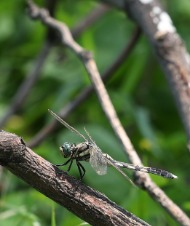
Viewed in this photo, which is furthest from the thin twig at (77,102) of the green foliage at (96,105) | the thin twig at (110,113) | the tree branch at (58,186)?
the tree branch at (58,186)

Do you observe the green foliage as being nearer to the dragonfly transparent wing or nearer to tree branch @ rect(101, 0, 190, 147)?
tree branch @ rect(101, 0, 190, 147)

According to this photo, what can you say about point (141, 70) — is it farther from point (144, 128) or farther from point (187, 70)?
point (187, 70)

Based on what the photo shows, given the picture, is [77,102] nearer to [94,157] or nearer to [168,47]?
[168,47]

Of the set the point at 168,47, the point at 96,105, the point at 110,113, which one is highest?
the point at 96,105

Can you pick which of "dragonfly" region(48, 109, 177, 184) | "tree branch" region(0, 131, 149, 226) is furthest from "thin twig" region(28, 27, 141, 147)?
"tree branch" region(0, 131, 149, 226)

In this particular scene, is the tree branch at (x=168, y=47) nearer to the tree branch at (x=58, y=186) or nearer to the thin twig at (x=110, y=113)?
the thin twig at (x=110, y=113)

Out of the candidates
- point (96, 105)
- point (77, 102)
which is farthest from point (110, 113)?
point (96, 105)
